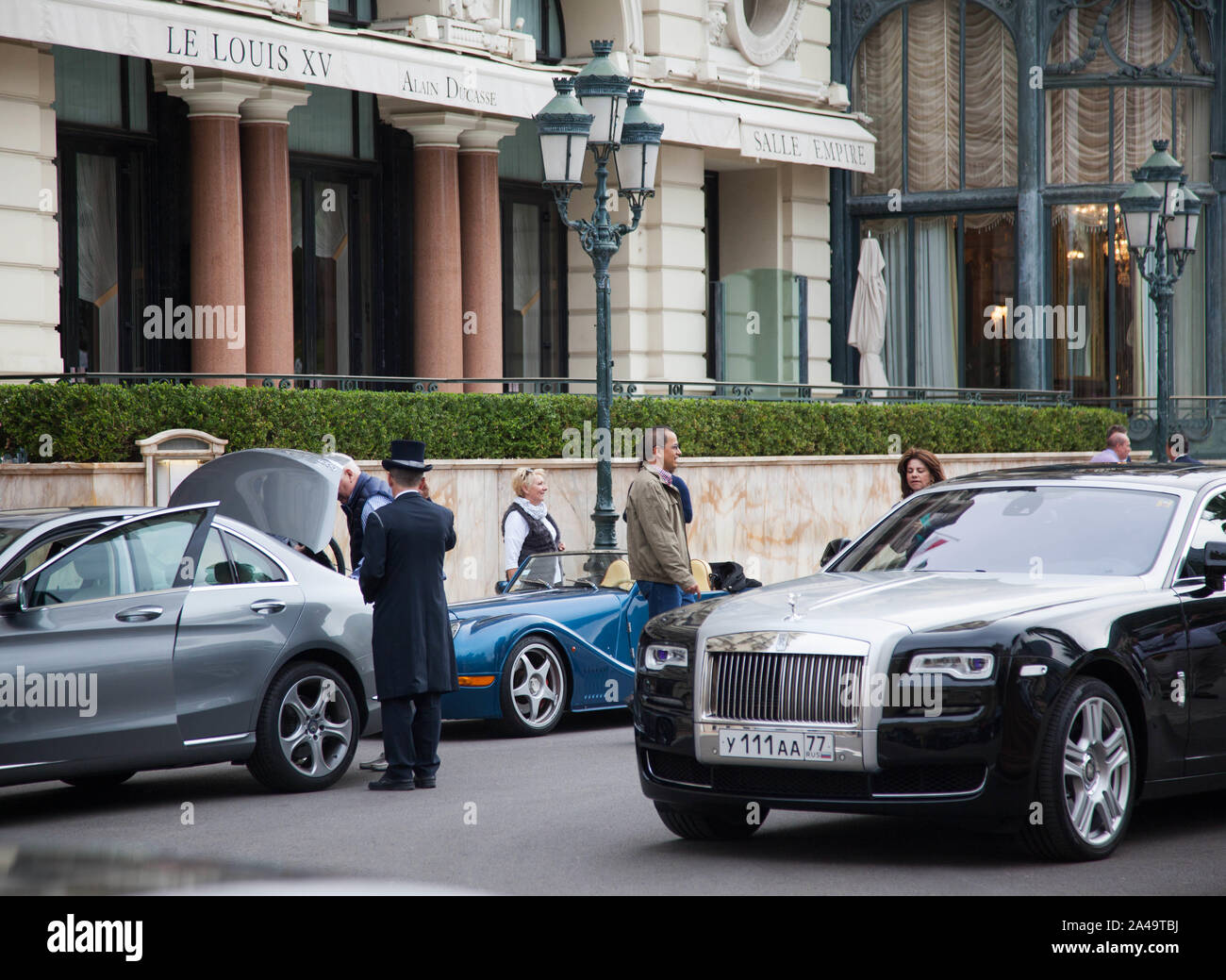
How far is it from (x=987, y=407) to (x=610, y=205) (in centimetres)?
637

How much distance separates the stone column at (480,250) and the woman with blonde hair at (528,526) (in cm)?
828

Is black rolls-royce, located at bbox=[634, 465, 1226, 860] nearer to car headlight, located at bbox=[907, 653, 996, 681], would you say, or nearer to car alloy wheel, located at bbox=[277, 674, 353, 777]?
car headlight, located at bbox=[907, 653, 996, 681]

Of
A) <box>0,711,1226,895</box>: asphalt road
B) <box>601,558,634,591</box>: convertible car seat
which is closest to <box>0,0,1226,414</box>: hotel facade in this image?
<box>601,558,634,591</box>: convertible car seat

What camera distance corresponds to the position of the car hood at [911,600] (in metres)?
7.19

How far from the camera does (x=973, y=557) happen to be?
27.2ft

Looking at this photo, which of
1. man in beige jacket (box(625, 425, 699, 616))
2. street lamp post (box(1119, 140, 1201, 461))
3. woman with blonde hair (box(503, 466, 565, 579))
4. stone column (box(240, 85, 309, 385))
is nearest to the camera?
man in beige jacket (box(625, 425, 699, 616))

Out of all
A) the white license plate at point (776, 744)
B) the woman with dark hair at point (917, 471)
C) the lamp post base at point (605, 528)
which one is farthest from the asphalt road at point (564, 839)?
the lamp post base at point (605, 528)

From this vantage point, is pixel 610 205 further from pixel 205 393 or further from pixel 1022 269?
pixel 205 393

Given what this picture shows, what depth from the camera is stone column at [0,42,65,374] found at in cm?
1820

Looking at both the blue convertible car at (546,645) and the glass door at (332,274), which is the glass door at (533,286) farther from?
the blue convertible car at (546,645)

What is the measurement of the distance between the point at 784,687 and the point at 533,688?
208 inches

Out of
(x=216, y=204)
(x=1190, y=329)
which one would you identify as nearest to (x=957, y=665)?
(x=216, y=204)

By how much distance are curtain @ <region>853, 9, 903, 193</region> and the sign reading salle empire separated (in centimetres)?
144

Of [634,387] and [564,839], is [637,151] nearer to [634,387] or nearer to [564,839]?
[634,387]
